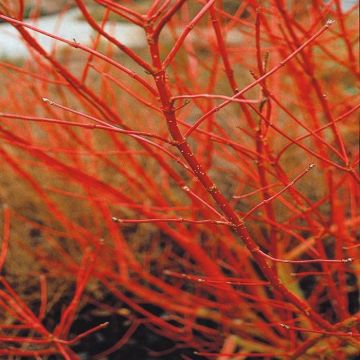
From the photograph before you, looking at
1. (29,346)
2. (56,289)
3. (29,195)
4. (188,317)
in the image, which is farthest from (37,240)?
(188,317)

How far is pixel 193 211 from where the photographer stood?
1908 mm

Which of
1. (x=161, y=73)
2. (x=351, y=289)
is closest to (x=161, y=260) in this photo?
(x=351, y=289)

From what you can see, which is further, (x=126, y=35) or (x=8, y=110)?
(x=126, y=35)

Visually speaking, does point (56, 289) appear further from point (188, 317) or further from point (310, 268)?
point (310, 268)

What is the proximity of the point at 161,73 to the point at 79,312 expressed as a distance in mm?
2107

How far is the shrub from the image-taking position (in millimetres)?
1247

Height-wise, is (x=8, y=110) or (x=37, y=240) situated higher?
(x=8, y=110)

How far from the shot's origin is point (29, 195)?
336 cm

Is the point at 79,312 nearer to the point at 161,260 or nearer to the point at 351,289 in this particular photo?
the point at 161,260

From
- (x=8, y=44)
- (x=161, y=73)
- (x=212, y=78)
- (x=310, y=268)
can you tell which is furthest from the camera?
(x=8, y=44)

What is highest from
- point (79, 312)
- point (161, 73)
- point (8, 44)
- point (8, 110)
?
point (8, 44)

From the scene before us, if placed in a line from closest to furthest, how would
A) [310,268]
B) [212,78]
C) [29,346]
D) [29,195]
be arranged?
1. [212,78]
2. [29,346]
3. [310,268]
4. [29,195]

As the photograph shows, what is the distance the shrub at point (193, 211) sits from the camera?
1.25m

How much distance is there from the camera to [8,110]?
2.84 metres
